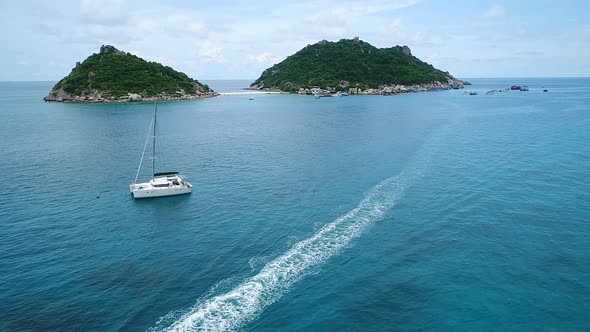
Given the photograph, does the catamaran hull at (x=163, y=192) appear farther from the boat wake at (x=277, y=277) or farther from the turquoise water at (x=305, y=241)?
the boat wake at (x=277, y=277)

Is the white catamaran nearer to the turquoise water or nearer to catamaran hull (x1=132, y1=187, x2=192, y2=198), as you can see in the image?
catamaran hull (x1=132, y1=187, x2=192, y2=198)

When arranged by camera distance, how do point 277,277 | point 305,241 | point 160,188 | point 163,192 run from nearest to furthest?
1. point 277,277
2. point 305,241
3. point 160,188
4. point 163,192

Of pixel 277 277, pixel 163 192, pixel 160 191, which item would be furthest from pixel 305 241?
pixel 160 191

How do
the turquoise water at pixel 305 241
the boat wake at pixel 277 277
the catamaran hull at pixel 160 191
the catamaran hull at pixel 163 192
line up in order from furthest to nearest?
1. the catamaran hull at pixel 163 192
2. the catamaran hull at pixel 160 191
3. the turquoise water at pixel 305 241
4. the boat wake at pixel 277 277

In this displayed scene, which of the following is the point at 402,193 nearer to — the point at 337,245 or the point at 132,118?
the point at 337,245

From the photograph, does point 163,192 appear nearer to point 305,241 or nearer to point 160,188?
point 160,188

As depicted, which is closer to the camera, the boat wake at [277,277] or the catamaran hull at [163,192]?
the boat wake at [277,277]

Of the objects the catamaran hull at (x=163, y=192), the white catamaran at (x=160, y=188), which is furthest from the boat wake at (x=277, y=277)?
the white catamaran at (x=160, y=188)
